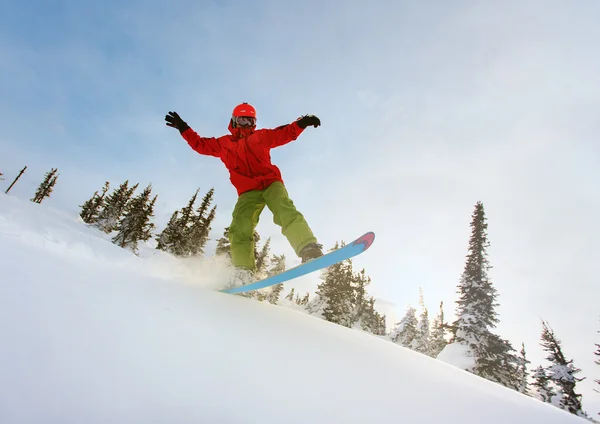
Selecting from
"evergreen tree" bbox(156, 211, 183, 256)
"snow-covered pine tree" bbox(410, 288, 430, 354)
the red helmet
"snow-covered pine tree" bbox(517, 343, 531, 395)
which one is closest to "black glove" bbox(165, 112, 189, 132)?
the red helmet

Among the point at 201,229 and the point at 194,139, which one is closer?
the point at 194,139

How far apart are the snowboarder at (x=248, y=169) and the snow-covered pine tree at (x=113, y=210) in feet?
139

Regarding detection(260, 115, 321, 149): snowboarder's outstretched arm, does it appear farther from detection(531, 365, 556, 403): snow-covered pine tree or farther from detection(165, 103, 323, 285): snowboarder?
detection(531, 365, 556, 403): snow-covered pine tree

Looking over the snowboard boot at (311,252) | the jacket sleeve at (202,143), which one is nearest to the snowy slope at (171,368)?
the snowboard boot at (311,252)

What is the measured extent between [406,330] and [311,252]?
114ft

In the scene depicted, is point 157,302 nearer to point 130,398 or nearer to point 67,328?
point 67,328

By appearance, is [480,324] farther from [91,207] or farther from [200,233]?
[91,207]

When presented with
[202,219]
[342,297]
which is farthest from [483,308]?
[202,219]

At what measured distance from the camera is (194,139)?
5.09m

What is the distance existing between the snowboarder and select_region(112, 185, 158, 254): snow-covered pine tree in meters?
31.6

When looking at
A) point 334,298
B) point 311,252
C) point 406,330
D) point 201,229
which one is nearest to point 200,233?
point 201,229

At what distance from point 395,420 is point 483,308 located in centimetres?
1970

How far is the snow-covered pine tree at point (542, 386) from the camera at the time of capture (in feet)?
59.1

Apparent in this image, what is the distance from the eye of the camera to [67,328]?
114cm
